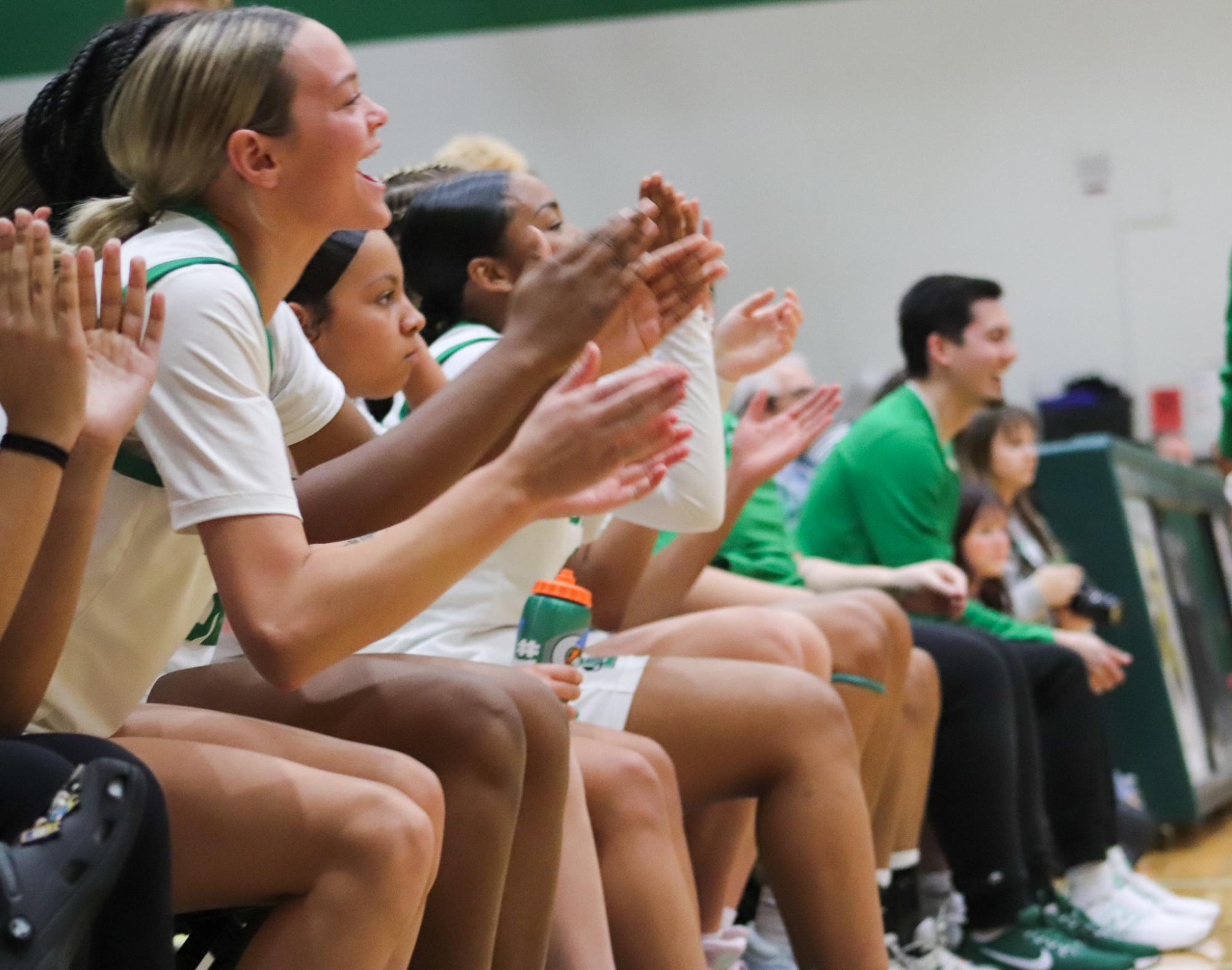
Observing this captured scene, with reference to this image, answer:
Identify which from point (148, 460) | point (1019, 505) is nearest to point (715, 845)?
point (148, 460)

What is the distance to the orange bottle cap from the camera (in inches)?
60.1

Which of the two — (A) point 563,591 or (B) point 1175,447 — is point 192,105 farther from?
(B) point 1175,447

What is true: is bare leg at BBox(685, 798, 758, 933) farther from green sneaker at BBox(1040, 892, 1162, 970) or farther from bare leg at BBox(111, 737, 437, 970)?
bare leg at BBox(111, 737, 437, 970)

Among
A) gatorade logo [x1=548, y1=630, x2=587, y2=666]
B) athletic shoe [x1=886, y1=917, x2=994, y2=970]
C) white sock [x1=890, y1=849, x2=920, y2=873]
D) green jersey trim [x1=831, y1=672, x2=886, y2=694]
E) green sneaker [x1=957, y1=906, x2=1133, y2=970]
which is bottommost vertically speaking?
green sneaker [x1=957, y1=906, x2=1133, y2=970]

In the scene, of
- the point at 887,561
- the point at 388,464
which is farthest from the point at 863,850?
the point at 887,561

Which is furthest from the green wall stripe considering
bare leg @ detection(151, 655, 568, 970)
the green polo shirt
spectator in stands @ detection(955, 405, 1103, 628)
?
bare leg @ detection(151, 655, 568, 970)

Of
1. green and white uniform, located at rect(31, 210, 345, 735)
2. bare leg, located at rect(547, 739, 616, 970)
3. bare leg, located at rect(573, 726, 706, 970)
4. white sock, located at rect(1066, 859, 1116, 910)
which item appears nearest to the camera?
green and white uniform, located at rect(31, 210, 345, 735)

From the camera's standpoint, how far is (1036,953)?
2.40 meters

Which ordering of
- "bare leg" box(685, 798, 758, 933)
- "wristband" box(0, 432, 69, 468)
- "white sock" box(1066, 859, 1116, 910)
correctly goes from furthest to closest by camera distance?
"white sock" box(1066, 859, 1116, 910) < "bare leg" box(685, 798, 758, 933) < "wristband" box(0, 432, 69, 468)

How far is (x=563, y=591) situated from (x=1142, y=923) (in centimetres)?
157

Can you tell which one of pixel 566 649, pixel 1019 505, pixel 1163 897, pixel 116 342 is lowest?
pixel 1163 897

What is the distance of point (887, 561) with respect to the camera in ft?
9.35

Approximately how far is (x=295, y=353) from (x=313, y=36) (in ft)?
0.98

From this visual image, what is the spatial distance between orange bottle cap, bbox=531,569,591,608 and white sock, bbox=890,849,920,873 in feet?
3.04
